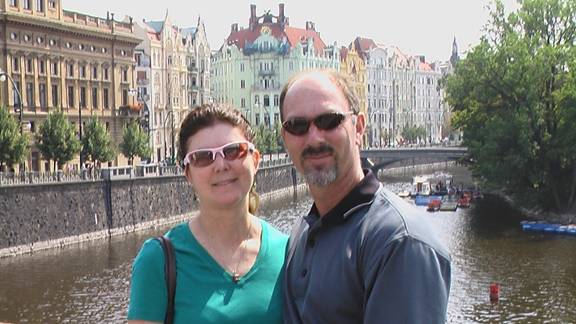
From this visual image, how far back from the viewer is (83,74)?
182 feet

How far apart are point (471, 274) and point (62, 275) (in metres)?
14.8

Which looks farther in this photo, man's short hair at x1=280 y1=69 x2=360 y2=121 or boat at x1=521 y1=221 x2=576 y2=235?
boat at x1=521 y1=221 x2=576 y2=235

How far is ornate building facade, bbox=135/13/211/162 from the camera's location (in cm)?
7412

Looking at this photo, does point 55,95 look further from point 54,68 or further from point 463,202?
point 463,202

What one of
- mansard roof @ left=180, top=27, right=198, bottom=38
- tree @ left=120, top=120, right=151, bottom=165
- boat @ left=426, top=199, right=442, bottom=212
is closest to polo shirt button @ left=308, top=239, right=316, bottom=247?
boat @ left=426, top=199, right=442, bottom=212

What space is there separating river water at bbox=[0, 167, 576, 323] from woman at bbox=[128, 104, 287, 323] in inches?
797

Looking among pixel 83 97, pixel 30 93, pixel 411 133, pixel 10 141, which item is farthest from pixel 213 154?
pixel 411 133

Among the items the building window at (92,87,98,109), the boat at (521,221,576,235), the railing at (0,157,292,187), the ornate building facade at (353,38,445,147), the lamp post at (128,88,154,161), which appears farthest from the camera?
the ornate building facade at (353,38,445,147)

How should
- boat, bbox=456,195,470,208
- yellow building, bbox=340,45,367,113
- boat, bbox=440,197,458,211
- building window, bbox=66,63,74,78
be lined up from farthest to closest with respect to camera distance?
1. yellow building, bbox=340,45,367,113
2. boat, bbox=456,195,470,208
3. boat, bbox=440,197,458,211
4. building window, bbox=66,63,74,78

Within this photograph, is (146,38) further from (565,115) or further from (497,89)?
(565,115)

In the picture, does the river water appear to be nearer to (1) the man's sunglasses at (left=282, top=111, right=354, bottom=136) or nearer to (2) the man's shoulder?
(1) the man's sunglasses at (left=282, top=111, right=354, bottom=136)

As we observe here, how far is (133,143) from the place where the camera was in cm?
5544

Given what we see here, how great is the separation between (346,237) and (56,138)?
43604mm

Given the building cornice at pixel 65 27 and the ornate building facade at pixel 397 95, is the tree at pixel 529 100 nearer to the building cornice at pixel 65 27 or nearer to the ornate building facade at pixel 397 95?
the building cornice at pixel 65 27
